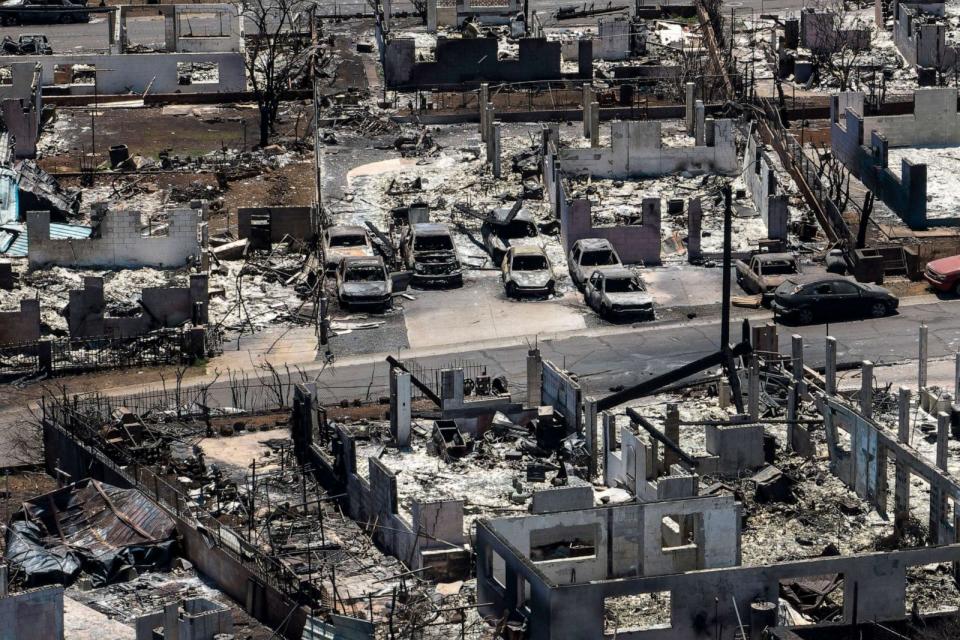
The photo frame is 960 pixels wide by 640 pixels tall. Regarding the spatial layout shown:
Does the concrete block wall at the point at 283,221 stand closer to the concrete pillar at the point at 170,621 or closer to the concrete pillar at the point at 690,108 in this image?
the concrete pillar at the point at 690,108

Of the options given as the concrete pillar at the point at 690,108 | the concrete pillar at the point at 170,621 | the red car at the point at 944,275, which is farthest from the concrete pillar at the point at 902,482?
the concrete pillar at the point at 690,108

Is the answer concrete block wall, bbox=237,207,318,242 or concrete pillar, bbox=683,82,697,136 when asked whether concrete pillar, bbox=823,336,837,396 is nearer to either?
concrete block wall, bbox=237,207,318,242

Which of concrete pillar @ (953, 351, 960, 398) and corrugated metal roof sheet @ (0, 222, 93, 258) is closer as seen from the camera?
concrete pillar @ (953, 351, 960, 398)

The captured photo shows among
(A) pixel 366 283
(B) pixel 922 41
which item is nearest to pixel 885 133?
(B) pixel 922 41

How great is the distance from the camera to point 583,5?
10138 centimetres

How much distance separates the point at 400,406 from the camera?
60.8 m

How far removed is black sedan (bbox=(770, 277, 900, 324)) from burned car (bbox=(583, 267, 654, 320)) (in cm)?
335

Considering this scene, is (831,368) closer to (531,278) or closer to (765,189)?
Answer: (531,278)

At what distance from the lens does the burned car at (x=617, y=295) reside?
69.6 meters

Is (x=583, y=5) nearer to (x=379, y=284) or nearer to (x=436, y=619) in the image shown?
(x=379, y=284)

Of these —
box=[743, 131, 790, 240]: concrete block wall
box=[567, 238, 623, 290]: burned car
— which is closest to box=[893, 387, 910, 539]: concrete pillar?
box=[567, 238, 623, 290]: burned car

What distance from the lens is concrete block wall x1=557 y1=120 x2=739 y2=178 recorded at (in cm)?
8062

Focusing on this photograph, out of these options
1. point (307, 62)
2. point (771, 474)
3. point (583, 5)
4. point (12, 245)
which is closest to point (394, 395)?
point (771, 474)

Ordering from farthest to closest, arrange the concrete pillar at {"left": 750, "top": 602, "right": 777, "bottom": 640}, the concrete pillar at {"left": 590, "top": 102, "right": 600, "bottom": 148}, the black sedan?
1. the concrete pillar at {"left": 590, "top": 102, "right": 600, "bottom": 148}
2. the black sedan
3. the concrete pillar at {"left": 750, "top": 602, "right": 777, "bottom": 640}
